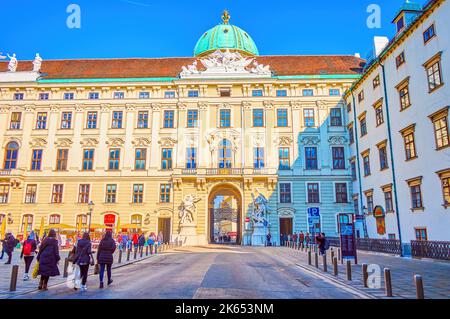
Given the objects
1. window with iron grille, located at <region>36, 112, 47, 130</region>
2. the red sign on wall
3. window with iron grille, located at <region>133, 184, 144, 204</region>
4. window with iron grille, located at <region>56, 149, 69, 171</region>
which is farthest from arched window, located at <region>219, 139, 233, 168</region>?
window with iron grille, located at <region>36, 112, 47, 130</region>

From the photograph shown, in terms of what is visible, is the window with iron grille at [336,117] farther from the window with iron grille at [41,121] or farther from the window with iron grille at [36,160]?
the window with iron grille at [36,160]

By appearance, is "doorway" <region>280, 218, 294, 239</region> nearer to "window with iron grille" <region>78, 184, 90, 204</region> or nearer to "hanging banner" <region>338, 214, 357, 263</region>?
"hanging banner" <region>338, 214, 357, 263</region>

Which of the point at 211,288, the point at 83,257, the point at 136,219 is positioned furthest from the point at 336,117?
the point at 83,257

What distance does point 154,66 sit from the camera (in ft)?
156

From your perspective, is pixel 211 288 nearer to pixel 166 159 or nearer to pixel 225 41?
pixel 166 159

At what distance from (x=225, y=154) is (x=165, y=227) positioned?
35.5 ft

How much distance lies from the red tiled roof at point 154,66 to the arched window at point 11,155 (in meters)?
9.49

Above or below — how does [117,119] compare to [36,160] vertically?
above

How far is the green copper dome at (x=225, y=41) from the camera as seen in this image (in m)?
54.4

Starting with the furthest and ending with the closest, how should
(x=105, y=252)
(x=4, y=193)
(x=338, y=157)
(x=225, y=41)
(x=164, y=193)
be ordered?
(x=225, y=41) → (x=338, y=157) → (x=164, y=193) → (x=4, y=193) → (x=105, y=252)

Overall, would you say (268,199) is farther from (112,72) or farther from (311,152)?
(112,72)

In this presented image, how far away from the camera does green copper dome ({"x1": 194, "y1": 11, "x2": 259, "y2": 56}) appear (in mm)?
54406

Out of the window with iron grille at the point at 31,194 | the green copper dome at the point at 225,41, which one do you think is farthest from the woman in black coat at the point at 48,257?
the green copper dome at the point at 225,41

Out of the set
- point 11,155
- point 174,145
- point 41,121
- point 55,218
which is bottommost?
point 55,218
